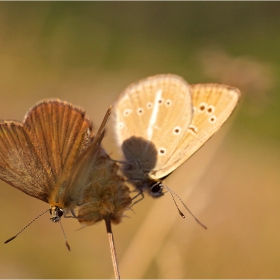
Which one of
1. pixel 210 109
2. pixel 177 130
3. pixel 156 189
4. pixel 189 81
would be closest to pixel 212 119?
pixel 210 109

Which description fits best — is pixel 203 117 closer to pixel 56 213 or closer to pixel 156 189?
pixel 156 189

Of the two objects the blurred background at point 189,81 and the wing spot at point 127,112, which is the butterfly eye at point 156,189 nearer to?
the blurred background at point 189,81

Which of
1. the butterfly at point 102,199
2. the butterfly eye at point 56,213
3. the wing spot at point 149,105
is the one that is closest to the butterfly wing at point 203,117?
the wing spot at point 149,105

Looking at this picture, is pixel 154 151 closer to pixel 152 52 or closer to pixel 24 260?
pixel 24 260

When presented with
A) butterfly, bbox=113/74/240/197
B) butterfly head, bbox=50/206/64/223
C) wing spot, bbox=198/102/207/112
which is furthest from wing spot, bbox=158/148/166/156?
butterfly head, bbox=50/206/64/223

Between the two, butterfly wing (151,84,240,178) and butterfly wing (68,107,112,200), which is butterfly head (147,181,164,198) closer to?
butterfly wing (151,84,240,178)

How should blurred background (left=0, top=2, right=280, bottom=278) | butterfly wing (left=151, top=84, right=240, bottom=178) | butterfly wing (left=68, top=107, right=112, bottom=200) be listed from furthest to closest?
blurred background (left=0, top=2, right=280, bottom=278) → butterfly wing (left=151, top=84, right=240, bottom=178) → butterfly wing (left=68, top=107, right=112, bottom=200)
